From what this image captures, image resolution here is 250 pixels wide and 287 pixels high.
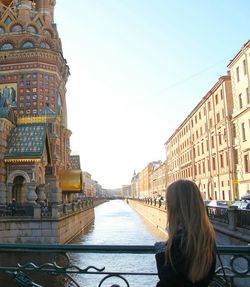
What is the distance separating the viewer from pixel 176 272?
290cm

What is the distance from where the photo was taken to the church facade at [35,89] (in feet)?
123

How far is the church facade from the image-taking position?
123 feet

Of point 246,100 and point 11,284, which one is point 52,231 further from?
point 246,100

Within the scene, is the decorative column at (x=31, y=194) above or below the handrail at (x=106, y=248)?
above

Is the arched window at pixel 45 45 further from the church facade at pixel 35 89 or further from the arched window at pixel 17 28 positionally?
the arched window at pixel 17 28

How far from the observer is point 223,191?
49594mm

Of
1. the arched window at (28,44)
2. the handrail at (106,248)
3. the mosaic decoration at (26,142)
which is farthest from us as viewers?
the arched window at (28,44)

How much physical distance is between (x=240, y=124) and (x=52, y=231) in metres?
23.8

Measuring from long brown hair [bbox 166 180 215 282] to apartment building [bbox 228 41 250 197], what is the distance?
120ft

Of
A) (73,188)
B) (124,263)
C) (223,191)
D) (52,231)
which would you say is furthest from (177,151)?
(124,263)

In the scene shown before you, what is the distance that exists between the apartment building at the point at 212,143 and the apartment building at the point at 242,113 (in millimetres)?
2889

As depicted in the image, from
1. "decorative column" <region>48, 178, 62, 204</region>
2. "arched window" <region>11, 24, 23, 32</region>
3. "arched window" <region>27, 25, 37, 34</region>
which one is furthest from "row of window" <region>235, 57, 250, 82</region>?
"arched window" <region>11, 24, 23, 32</region>

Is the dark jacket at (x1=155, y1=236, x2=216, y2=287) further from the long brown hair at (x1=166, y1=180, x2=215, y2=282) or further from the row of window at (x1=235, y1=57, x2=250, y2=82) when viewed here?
the row of window at (x1=235, y1=57, x2=250, y2=82)

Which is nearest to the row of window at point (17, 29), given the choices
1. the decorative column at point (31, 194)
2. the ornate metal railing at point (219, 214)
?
the decorative column at point (31, 194)
